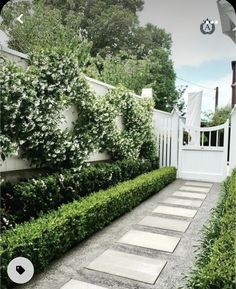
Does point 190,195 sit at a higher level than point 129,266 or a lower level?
higher

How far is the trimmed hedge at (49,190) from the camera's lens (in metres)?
2.24

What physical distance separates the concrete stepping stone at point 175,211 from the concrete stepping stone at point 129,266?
133cm

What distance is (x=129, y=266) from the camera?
2020 mm

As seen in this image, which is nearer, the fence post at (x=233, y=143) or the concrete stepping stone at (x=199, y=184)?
the concrete stepping stone at (x=199, y=184)

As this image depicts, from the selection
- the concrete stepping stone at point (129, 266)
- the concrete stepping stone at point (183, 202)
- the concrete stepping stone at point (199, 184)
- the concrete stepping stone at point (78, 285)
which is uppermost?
the concrete stepping stone at point (199, 184)

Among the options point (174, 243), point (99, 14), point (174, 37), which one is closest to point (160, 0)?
point (174, 37)

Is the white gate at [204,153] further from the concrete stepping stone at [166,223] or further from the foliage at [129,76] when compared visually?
the concrete stepping stone at [166,223]

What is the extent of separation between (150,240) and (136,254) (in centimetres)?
35

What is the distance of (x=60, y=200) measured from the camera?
108 inches

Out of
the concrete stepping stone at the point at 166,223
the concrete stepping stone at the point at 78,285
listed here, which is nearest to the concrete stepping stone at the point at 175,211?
the concrete stepping stone at the point at 166,223

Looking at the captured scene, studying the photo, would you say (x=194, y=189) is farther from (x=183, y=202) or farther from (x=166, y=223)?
(x=166, y=223)

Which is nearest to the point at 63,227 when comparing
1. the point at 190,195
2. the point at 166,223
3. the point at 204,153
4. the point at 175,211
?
the point at 166,223

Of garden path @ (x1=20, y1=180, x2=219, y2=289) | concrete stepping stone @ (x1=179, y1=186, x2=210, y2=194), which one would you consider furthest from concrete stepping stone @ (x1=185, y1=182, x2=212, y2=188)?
garden path @ (x1=20, y1=180, x2=219, y2=289)

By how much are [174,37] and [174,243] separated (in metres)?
1.72
